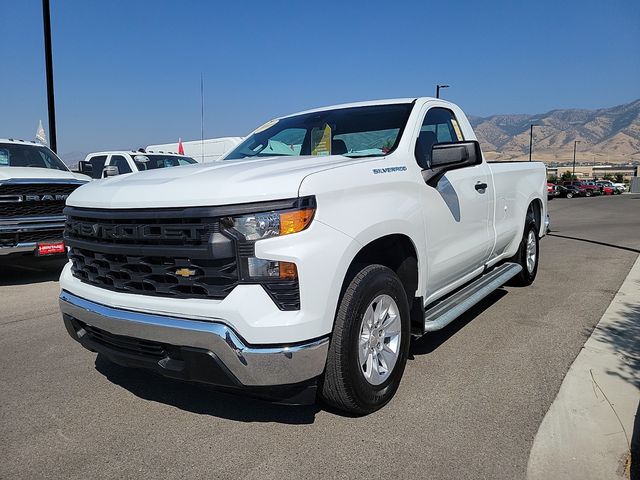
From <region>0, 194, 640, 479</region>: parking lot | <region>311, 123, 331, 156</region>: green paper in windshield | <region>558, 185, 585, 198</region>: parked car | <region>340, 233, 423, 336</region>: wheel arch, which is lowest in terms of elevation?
<region>558, 185, 585, 198</region>: parked car

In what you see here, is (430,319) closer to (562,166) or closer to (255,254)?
(255,254)

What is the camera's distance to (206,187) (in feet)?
8.37

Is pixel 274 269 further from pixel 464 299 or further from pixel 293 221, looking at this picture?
pixel 464 299

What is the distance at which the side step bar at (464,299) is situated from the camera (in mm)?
3554

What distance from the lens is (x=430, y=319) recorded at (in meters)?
3.58

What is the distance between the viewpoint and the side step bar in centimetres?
355

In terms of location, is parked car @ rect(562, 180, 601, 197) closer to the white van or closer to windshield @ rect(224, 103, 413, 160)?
the white van

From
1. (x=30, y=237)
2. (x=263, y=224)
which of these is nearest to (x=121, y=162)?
(x=30, y=237)

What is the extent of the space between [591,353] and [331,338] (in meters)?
2.48

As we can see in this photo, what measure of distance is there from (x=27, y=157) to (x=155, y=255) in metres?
7.16

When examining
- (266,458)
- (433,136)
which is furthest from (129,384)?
(433,136)

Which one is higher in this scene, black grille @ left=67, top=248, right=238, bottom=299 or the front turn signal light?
the front turn signal light

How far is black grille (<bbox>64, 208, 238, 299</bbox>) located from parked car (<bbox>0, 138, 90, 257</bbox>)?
166 inches

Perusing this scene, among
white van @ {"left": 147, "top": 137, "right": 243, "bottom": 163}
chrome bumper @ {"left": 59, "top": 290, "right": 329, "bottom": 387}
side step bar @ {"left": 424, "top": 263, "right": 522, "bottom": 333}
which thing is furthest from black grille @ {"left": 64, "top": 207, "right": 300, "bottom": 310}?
white van @ {"left": 147, "top": 137, "right": 243, "bottom": 163}
